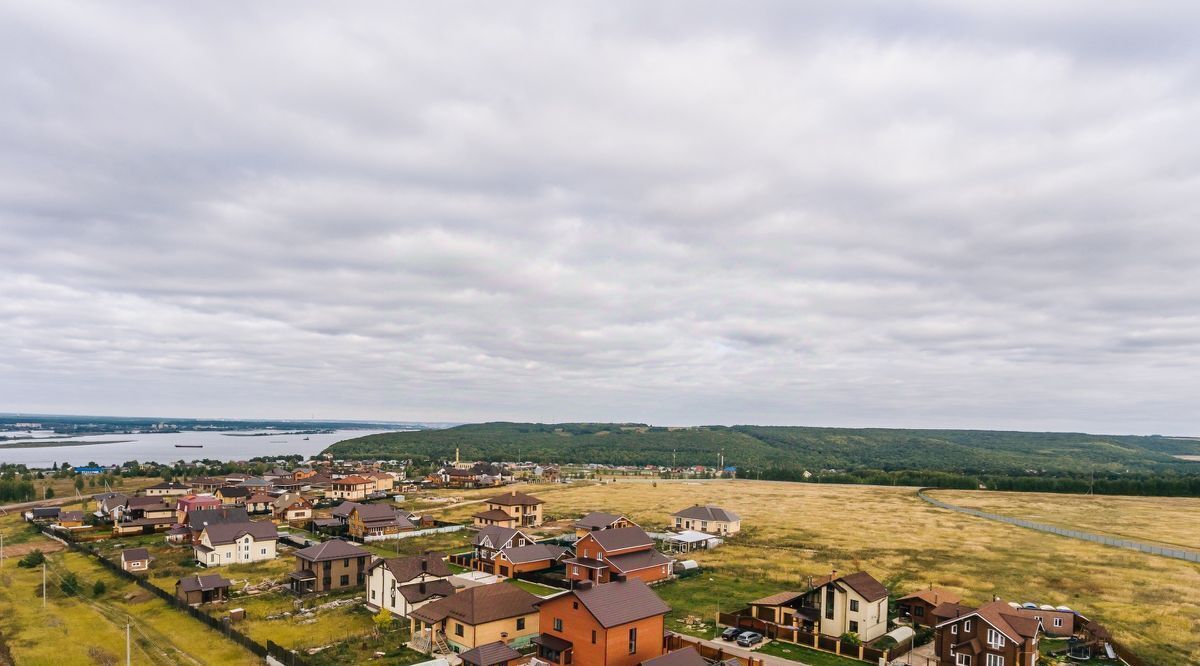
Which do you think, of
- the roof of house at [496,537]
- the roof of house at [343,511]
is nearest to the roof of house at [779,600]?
the roof of house at [496,537]

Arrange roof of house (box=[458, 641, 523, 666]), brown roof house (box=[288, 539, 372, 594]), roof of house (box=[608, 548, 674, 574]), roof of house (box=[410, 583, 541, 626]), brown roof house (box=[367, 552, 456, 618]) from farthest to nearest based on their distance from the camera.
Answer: roof of house (box=[608, 548, 674, 574])
brown roof house (box=[288, 539, 372, 594])
brown roof house (box=[367, 552, 456, 618])
roof of house (box=[410, 583, 541, 626])
roof of house (box=[458, 641, 523, 666])

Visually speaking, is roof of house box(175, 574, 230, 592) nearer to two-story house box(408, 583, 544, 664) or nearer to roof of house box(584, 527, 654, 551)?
two-story house box(408, 583, 544, 664)

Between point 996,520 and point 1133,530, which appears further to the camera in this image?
point 996,520

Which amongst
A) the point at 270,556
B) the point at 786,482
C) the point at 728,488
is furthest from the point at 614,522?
the point at 786,482

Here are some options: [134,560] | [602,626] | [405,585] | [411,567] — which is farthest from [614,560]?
[134,560]

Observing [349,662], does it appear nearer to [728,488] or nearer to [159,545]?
[159,545]

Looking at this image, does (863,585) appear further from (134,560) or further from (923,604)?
(134,560)

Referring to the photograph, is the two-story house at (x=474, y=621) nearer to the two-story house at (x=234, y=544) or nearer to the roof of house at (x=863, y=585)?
the roof of house at (x=863, y=585)

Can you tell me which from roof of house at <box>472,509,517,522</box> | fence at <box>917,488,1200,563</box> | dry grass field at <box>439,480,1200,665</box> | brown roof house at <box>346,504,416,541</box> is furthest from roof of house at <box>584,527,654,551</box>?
fence at <box>917,488,1200,563</box>
